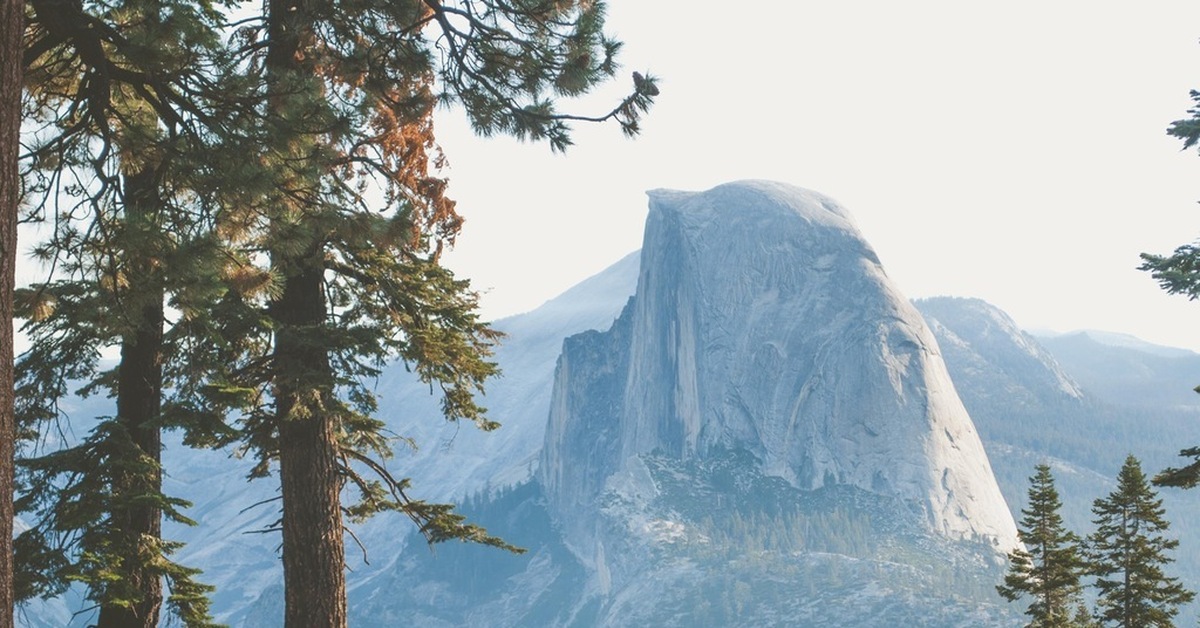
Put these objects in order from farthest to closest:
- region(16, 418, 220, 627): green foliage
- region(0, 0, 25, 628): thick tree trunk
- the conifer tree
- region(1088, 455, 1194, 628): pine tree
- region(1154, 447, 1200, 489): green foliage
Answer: region(1088, 455, 1194, 628): pine tree < region(1154, 447, 1200, 489): green foliage < region(16, 418, 220, 627): green foliage < the conifer tree < region(0, 0, 25, 628): thick tree trunk

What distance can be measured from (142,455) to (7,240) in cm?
624

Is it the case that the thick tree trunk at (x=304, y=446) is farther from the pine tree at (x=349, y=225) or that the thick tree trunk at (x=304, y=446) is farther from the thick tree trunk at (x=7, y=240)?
the thick tree trunk at (x=7, y=240)

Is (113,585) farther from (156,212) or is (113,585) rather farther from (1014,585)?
(1014,585)

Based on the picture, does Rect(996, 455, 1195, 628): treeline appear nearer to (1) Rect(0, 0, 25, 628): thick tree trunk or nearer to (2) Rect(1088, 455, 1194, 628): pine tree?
(2) Rect(1088, 455, 1194, 628): pine tree

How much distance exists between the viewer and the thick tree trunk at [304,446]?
12.2 metres

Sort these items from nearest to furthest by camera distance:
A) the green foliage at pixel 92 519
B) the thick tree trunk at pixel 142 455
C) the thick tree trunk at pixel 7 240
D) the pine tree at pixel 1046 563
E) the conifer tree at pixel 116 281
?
1. the thick tree trunk at pixel 7 240
2. the conifer tree at pixel 116 281
3. the green foliage at pixel 92 519
4. the thick tree trunk at pixel 142 455
5. the pine tree at pixel 1046 563

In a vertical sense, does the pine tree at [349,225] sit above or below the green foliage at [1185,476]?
above

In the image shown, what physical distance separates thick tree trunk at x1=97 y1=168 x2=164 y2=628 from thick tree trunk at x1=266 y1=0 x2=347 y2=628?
4.67 ft

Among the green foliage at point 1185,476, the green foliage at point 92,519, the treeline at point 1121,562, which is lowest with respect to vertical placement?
the treeline at point 1121,562

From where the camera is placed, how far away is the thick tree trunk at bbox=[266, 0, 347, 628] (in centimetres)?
1225

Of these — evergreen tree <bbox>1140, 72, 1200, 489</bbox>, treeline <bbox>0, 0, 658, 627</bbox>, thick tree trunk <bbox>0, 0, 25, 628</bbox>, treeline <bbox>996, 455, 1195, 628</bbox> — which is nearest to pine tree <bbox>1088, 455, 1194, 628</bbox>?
treeline <bbox>996, 455, 1195, 628</bbox>

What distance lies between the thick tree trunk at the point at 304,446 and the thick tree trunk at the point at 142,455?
142 cm

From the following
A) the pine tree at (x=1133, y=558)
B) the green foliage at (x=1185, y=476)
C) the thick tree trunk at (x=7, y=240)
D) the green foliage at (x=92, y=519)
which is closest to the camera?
the thick tree trunk at (x=7, y=240)

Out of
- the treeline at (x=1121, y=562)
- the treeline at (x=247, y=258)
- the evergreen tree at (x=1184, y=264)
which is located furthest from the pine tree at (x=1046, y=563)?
the treeline at (x=247, y=258)
